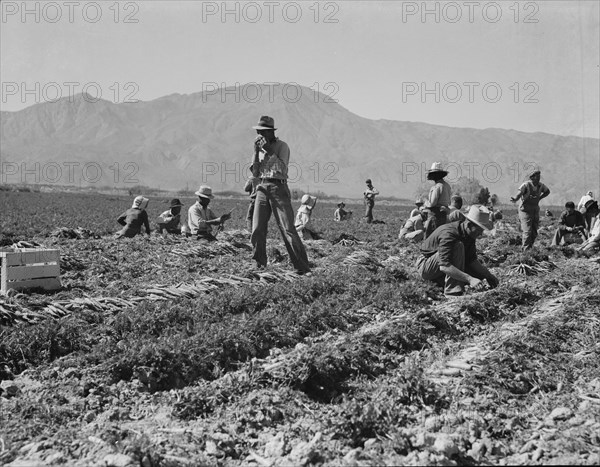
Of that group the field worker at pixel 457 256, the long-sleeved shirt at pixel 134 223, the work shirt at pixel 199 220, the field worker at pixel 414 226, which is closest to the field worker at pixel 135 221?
the long-sleeved shirt at pixel 134 223

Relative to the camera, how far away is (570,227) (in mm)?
14594

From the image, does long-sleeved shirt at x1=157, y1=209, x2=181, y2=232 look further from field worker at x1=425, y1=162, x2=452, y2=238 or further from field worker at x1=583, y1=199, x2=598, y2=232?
field worker at x1=583, y1=199, x2=598, y2=232

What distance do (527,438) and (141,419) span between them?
7.73 ft

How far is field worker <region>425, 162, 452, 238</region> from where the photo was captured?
10086 mm

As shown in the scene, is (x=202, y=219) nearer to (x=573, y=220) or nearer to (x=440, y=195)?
(x=440, y=195)

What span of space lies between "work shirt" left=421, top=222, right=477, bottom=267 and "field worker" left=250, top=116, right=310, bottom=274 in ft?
6.33

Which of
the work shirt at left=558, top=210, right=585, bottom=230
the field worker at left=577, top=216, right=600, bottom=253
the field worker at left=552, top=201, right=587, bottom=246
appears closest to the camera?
the field worker at left=577, top=216, right=600, bottom=253

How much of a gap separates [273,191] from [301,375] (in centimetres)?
481

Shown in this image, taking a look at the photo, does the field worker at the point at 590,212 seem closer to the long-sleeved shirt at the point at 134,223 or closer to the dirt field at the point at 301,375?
the dirt field at the point at 301,375

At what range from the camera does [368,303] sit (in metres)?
7.44

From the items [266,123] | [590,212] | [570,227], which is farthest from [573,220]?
[266,123]

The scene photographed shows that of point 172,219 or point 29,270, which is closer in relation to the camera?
point 29,270

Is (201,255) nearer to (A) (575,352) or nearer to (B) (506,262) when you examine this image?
(B) (506,262)

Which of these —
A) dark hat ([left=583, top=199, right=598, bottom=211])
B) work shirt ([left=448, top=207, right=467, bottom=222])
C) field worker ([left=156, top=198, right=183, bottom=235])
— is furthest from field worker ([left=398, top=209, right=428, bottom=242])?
work shirt ([left=448, top=207, right=467, bottom=222])
